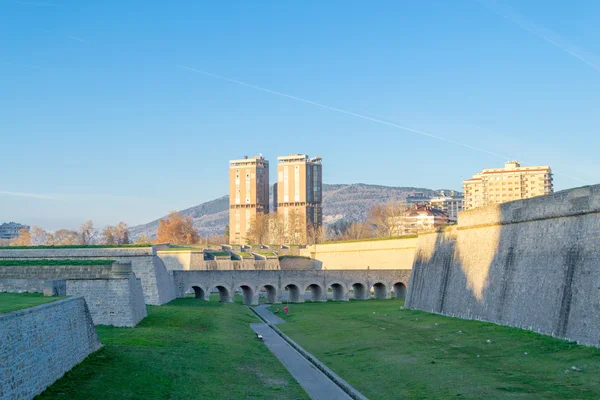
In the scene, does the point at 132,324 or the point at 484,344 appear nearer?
the point at 484,344

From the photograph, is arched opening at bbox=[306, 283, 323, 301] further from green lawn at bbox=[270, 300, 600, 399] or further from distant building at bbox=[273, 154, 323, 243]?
distant building at bbox=[273, 154, 323, 243]

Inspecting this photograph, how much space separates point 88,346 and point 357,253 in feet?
245

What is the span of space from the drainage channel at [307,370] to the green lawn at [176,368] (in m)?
0.64

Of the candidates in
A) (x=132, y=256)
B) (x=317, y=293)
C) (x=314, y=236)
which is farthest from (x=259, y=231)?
(x=132, y=256)

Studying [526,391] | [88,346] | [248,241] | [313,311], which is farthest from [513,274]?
[248,241]

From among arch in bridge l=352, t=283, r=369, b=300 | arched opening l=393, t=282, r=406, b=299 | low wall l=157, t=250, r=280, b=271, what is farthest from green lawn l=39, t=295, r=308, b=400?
low wall l=157, t=250, r=280, b=271

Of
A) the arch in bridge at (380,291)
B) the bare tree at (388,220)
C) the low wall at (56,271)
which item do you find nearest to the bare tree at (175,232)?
the bare tree at (388,220)

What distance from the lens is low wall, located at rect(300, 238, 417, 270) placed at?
290 feet

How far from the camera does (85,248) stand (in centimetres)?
5981

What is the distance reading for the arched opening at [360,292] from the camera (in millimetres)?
85637

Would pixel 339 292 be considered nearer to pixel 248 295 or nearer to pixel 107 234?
pixel 248 295

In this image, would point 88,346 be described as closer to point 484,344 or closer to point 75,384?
point 75,384

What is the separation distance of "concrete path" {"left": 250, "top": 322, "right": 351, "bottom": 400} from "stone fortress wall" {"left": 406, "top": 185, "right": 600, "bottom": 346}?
1062 cm

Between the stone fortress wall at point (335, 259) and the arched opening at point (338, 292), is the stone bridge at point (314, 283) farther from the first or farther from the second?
the stone fortress wall at point (335, 259)
